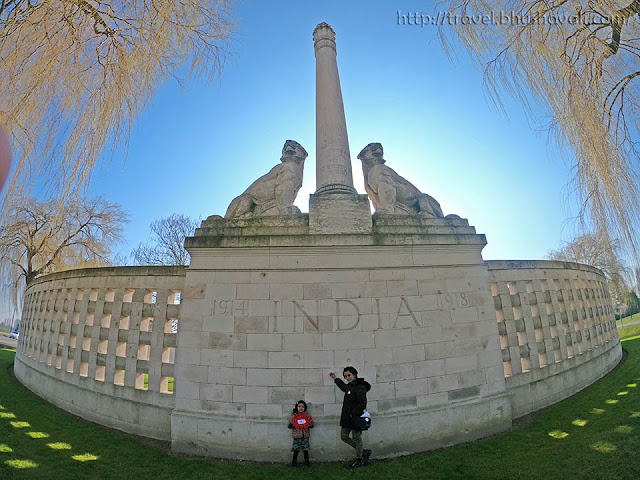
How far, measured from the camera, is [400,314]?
629 centimetres

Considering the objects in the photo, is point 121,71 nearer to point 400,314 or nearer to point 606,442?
point 400,314

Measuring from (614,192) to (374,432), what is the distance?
5266 mm

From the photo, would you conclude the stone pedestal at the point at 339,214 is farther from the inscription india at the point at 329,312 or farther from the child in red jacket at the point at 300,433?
the child in red jacket at the point at 300,433

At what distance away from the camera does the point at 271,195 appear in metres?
7.44

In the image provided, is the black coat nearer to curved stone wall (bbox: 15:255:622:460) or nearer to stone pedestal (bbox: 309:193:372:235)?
curved stone wall (bbox: 15:255:622:460)

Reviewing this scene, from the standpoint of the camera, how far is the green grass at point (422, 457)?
464 centimetres

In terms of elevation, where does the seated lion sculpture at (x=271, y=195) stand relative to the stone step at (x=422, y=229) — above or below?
above

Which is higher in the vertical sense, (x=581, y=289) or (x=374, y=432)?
(x=581, y=289)

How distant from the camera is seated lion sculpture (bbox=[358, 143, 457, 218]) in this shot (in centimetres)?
754

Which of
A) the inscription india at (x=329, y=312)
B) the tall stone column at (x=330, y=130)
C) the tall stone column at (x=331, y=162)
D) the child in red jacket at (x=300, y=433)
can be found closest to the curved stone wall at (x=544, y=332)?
the inscription india at (x=329, y=312)

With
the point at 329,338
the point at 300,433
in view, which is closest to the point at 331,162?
the point at 329,338

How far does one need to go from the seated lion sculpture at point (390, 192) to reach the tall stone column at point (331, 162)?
62cm

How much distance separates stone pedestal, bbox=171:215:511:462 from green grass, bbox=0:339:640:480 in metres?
0.42

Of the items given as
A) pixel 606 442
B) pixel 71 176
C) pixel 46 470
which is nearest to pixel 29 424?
pixel 46 470
